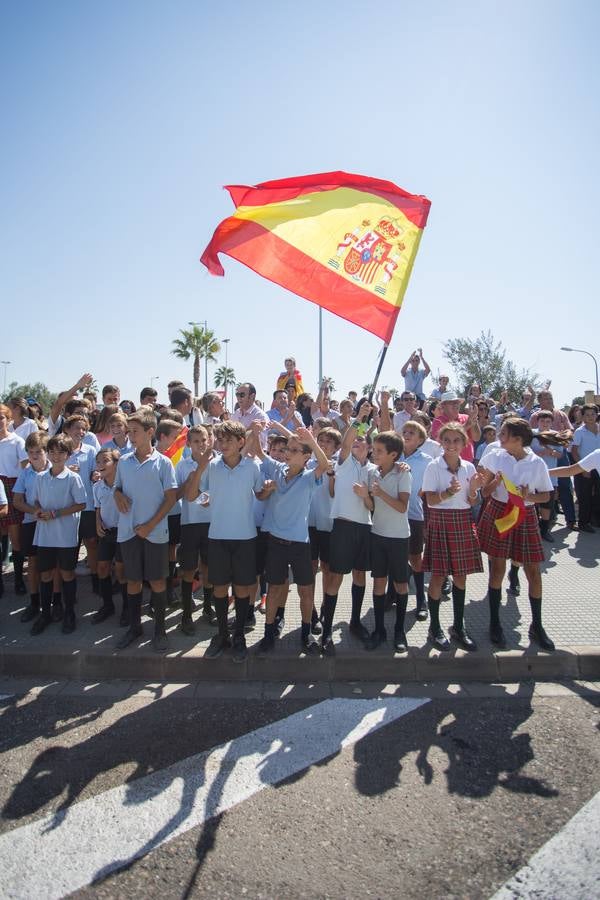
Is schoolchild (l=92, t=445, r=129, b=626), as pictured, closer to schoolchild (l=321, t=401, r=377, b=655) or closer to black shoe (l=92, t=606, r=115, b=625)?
black shoe (l=92, t=606, r=115, b=625)

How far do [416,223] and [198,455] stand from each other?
2.95 meters

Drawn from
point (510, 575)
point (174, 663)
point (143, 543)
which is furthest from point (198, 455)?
point (510, 575)

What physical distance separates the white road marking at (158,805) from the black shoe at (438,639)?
93 cm

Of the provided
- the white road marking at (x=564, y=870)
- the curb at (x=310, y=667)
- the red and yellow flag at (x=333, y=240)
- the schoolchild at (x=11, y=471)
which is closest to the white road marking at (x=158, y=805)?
the curb at (x=310, y=667)

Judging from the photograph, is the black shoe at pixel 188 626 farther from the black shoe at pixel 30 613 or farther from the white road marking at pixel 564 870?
the white road marking at pixel 564 870

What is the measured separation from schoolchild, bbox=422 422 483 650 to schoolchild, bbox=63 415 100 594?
3364 mm

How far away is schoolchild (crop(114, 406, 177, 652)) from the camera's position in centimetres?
464

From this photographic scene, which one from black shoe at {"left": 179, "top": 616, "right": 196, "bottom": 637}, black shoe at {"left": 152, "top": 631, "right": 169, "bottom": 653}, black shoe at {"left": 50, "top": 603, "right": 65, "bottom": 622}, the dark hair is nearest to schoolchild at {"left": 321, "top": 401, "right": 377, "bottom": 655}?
the dark hair

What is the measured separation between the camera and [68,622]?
16.2ft

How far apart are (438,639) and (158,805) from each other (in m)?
2.66

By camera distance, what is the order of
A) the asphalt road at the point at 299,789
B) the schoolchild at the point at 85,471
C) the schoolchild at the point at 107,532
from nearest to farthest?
1. the asphalt road at the point at 299,789
2. the schoolchild at the point at 107,532
3. the schoolchild at the point at 85,471

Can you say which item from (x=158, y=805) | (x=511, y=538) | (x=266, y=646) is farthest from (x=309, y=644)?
(x=511, y=538)

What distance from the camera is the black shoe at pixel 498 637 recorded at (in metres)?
4.61

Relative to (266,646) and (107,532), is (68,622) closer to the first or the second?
(107,532)
